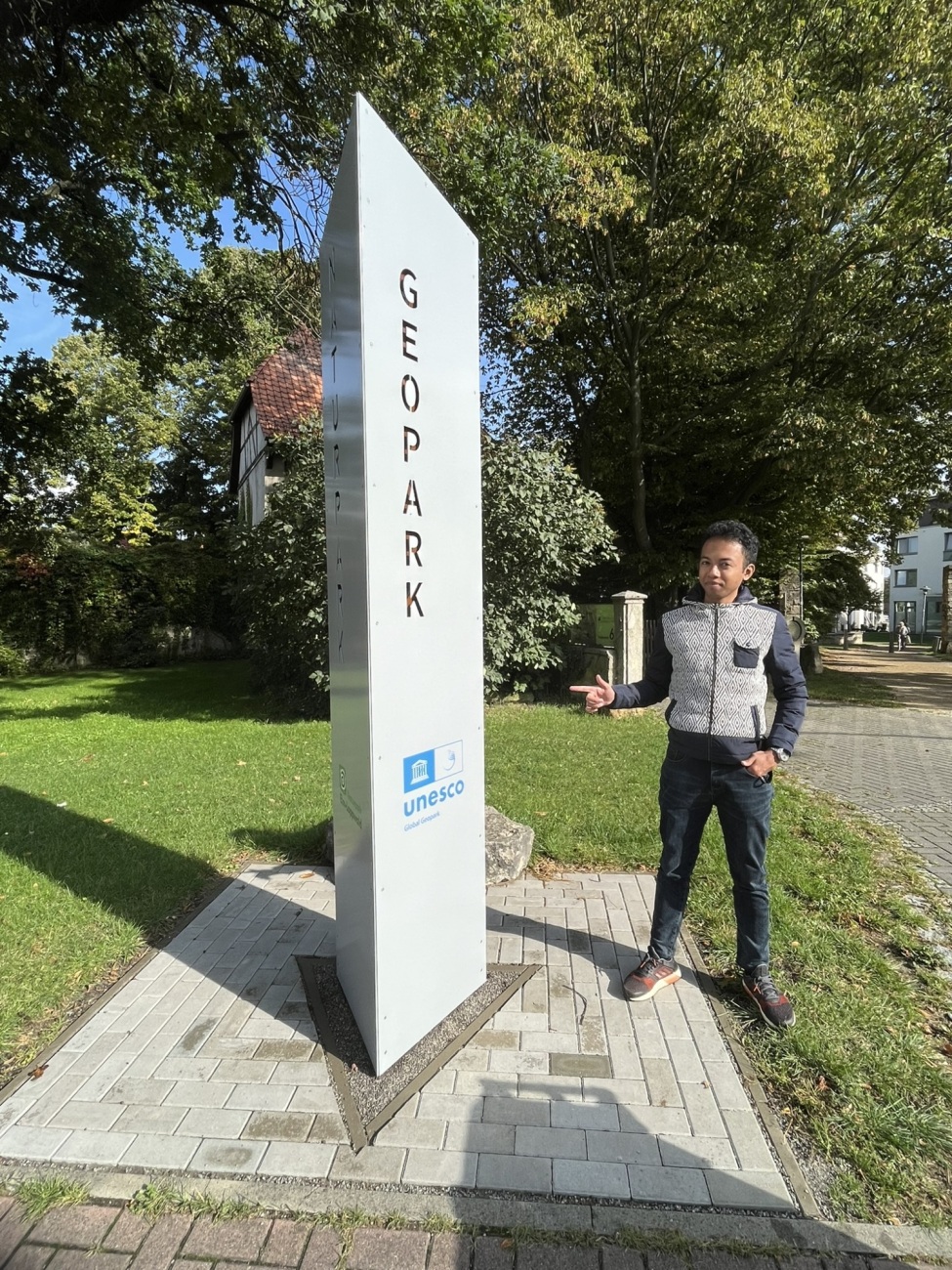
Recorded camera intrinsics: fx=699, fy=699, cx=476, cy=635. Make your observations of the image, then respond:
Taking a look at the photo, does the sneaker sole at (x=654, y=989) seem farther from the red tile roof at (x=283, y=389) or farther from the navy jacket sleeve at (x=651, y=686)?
the red tile roof at (x=283, y=389)

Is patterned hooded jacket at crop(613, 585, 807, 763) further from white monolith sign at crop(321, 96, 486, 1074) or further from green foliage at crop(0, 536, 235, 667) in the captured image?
green foliage at crop(0, 536, 235, 667)

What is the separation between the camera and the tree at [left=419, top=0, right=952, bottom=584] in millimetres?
10266

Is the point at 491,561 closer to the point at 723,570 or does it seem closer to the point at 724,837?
the point at 723,570

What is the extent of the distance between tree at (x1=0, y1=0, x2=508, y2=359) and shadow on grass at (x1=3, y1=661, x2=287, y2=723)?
20.6 feet

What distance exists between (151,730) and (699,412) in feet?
40.5

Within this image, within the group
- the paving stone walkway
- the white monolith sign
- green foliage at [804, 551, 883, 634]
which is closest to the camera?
the paving stone walkway

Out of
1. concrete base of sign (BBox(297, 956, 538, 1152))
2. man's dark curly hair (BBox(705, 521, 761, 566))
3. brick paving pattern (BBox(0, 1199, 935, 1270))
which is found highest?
man's dark curly hair (BBox(705, 521, 761, 566))

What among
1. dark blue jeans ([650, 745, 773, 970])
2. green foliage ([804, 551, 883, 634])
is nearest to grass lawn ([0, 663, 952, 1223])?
dark blue jeans ([650, 745, 773, 970])

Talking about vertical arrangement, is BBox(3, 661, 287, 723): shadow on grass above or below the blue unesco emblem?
below

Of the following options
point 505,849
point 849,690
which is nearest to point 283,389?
point 849,690

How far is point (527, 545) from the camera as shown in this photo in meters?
10.1

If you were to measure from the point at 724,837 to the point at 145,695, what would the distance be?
514 inches

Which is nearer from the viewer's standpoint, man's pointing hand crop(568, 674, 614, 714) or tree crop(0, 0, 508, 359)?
man's pointing hand crop(568, 674, 614, 714)

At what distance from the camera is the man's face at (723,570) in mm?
2764
